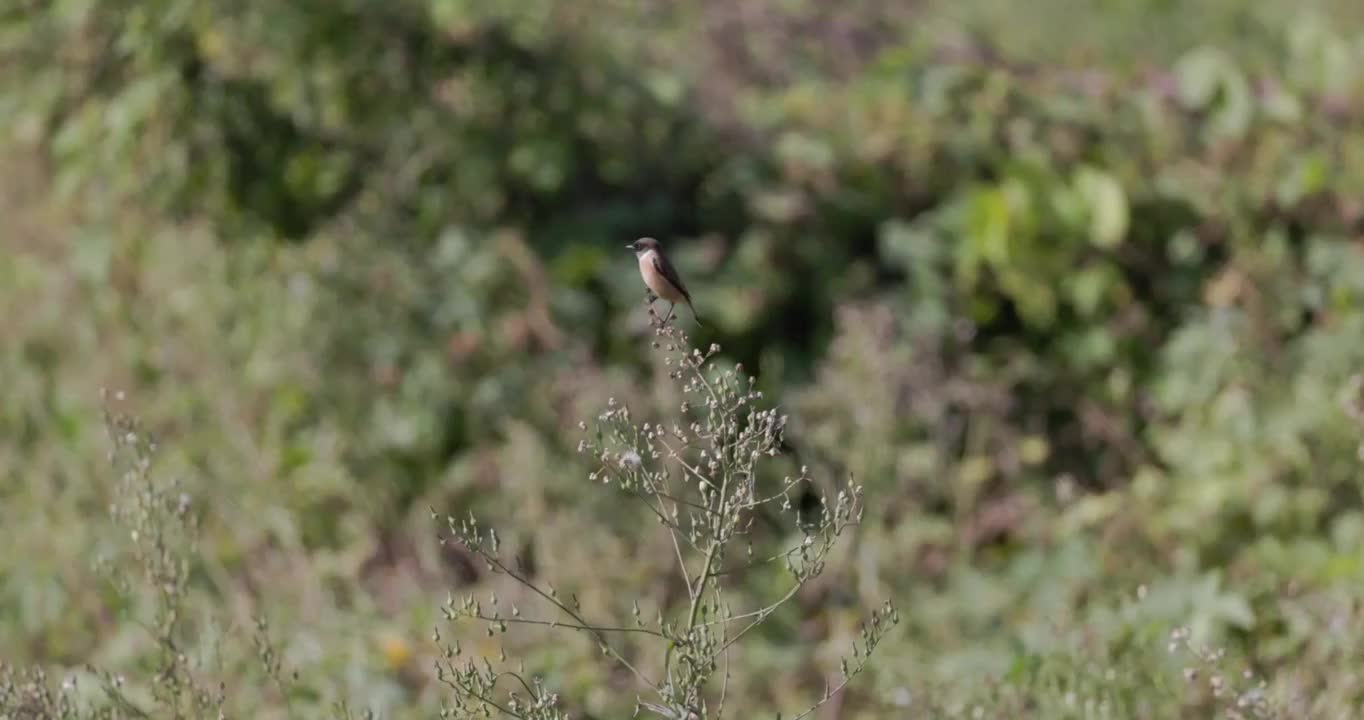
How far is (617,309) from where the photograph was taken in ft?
17.4

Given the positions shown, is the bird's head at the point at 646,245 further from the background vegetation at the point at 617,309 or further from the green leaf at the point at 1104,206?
the green leaf at the point at 1104,206


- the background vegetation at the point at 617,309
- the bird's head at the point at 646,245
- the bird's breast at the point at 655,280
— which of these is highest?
the background vegetation at the point at 617,309

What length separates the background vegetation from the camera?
4602mm

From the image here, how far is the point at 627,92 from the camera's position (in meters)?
5.54

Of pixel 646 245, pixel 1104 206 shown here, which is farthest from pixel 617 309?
pixel 646 245

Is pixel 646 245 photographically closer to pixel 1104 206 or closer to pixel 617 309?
pixel 617 309

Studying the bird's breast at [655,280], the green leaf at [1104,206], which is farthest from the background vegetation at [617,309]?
the bird's breast at [655,280]

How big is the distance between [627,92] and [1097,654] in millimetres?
2738

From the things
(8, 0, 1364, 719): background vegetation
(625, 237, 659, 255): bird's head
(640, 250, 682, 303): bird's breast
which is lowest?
(640, 250, 682, 303): bird's breast

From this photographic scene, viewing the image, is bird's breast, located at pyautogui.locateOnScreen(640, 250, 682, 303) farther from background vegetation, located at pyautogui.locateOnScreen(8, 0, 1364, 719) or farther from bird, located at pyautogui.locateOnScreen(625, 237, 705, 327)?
background vegetation, located at pyautogui.locateOnScreen(8, 0, 1364, 719)

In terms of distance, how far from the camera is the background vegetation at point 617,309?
4.60 metres

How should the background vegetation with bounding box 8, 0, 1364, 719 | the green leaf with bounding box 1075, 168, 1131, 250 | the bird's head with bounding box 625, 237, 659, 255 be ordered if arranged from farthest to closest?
the green leaf with bounding box 1075, 168, 1131, 250, the background vegetation with bounding box 8, 0, 1364, 719, the bird's head with bounding box 625, 237, 659, 255

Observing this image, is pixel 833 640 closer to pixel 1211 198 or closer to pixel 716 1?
pixel 1211 198

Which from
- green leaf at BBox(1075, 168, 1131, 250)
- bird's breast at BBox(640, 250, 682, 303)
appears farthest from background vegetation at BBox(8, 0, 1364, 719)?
bird's breast at BBox(640, 250, 682, 303)
